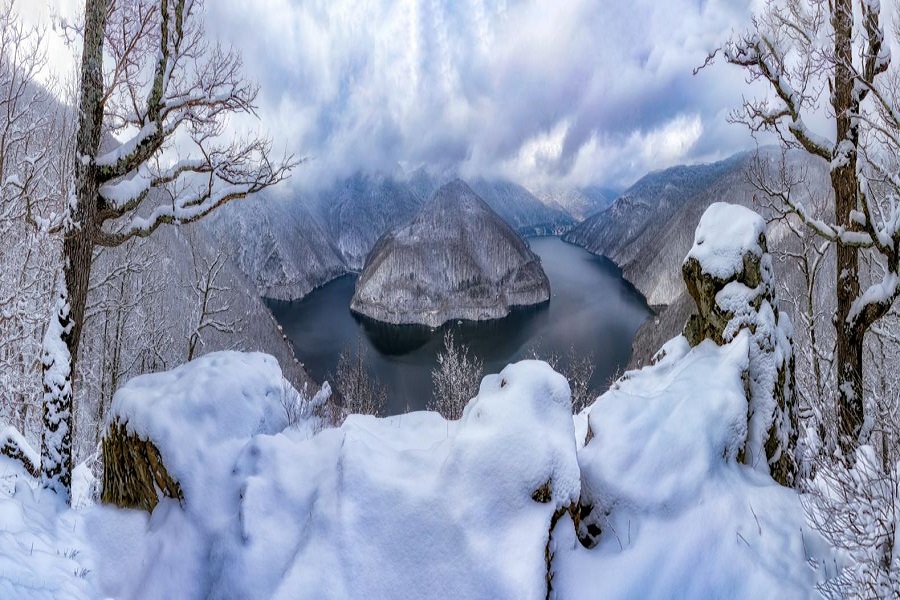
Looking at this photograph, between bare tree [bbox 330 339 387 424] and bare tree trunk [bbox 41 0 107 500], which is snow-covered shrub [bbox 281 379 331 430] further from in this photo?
bare tree [bbox 330 339 387 424]

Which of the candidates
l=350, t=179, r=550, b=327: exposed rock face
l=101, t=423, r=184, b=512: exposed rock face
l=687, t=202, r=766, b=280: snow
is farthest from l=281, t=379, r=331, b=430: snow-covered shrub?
l=350, t=179, r=550, b=327: exposed rock face

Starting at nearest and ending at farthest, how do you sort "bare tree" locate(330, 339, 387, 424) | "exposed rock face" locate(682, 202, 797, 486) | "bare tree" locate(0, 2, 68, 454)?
"exposed rock face" locate(682, 202, 797, 486) < "bare tree" locate(0, 2, 68, 454) < "bare tree" locate(330, 339, 387, 424)

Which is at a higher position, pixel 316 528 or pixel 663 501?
pixel 316 528

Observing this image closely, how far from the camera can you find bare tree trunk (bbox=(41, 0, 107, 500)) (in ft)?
21.3

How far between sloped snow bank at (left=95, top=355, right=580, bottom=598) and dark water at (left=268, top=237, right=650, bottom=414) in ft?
146

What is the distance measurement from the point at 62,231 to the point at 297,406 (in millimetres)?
4655

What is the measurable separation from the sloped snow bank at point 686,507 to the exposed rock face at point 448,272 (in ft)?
334

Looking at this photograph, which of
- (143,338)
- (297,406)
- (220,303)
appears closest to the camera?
(297,406)

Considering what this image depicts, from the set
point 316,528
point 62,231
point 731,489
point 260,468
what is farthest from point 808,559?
point 62,231

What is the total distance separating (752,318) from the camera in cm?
750

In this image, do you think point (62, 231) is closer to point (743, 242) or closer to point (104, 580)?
point (104, 580)

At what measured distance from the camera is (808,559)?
5.41 metres

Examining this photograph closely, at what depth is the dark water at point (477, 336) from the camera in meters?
69.9

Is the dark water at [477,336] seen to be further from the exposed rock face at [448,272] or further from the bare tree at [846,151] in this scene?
the bare tree at [846,151]
